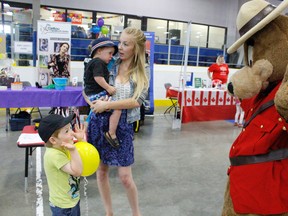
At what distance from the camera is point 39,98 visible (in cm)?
368

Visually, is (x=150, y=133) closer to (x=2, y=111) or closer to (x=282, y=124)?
(x=2, y=111)

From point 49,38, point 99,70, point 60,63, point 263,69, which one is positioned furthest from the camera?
point 49,38

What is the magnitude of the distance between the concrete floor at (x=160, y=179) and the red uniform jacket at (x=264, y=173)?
1406mm

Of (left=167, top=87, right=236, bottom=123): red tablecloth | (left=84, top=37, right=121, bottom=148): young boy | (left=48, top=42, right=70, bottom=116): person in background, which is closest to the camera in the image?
(left=84, top=37, right=121, bottom=148): young boy

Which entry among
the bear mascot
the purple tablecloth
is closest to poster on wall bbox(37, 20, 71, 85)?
the purple tablecloth

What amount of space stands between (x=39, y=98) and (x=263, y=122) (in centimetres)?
303

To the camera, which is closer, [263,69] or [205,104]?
[263,69]

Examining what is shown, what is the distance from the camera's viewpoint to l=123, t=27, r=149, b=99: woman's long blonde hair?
1.98 meters

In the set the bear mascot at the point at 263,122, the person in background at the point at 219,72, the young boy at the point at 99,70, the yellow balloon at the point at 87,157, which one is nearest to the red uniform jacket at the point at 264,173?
the bear mascot at the point at 263,122

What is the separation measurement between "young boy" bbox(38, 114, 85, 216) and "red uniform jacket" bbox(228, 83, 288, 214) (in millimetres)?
878

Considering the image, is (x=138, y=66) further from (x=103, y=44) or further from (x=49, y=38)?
(x=49, y=38)

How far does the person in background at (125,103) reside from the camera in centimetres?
197

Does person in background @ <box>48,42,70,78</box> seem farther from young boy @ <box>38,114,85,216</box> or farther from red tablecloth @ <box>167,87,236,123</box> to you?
young boy @ <box>38,114,85,216</box>

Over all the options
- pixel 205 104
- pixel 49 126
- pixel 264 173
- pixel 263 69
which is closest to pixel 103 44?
pixel 49 126
